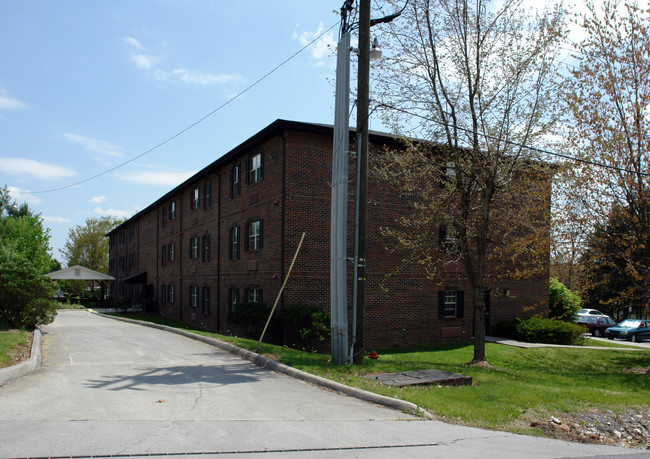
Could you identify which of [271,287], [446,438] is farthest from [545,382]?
[271,287]

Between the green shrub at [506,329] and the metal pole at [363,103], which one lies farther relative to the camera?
the green shrub at [506,329]

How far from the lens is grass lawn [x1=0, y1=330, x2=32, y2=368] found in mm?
11344

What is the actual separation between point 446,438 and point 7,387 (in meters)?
7.23

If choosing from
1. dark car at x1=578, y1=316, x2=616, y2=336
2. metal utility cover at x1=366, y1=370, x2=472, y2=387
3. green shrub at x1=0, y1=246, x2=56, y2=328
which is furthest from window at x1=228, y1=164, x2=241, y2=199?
dark car at x1=578, y1=316, x2=616, y2=336

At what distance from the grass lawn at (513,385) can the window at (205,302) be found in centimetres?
1229

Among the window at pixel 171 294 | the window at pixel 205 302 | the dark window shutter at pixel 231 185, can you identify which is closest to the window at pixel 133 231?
the window at pixel 171 294

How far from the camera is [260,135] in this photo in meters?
21.9

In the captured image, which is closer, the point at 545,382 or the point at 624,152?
the point at 545,382

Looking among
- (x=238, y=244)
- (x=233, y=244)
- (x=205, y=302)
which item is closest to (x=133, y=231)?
(x=205, y=302)

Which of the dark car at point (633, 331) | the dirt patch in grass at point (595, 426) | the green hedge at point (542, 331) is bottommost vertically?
the dark car at point (633, 331)

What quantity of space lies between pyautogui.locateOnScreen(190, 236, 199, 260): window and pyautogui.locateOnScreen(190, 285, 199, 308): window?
1.75m

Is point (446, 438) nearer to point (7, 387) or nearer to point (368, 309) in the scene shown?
point (7, 387)

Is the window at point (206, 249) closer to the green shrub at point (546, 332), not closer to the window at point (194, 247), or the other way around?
the window at point (194, 247)

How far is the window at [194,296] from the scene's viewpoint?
3138 centimetres
